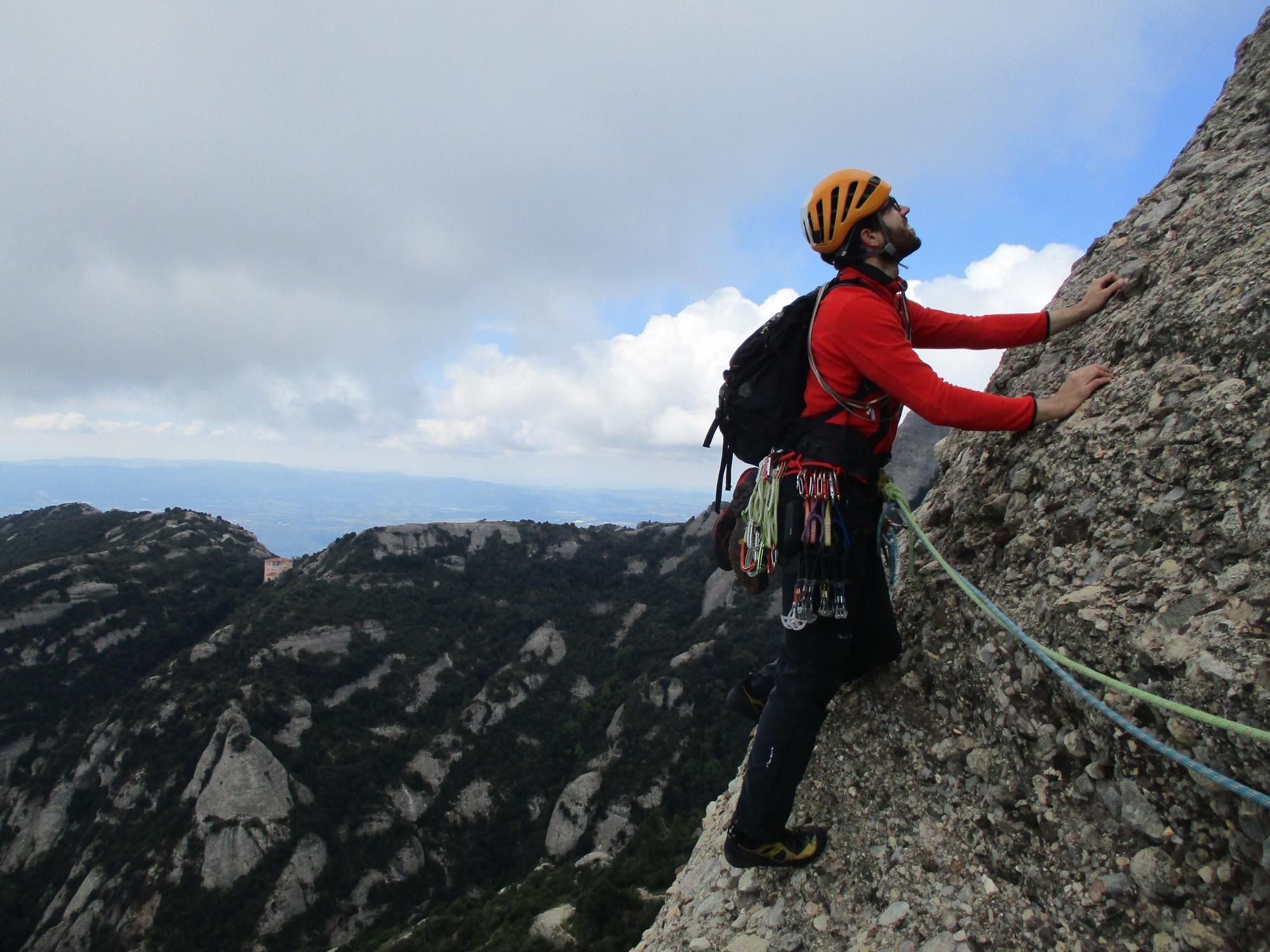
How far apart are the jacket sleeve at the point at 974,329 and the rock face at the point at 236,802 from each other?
2406 inches

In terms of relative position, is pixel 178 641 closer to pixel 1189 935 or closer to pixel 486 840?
pixel 486 840

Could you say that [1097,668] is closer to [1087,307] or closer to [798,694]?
[798,694]

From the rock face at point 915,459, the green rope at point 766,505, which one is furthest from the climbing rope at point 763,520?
the rock face at point 915,459

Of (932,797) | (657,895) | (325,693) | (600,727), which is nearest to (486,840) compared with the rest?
(600,727)

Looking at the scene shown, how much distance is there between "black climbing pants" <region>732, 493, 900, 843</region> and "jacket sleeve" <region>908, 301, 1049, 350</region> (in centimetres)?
133

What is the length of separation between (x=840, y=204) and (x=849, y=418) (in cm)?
139

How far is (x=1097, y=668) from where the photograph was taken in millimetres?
3088

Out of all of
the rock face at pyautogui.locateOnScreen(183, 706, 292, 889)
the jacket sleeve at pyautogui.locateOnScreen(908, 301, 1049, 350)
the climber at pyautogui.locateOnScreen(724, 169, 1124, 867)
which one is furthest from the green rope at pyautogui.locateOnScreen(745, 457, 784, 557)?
the rock face at pyautogui.locateOnScreen(183, 706, 292, 889)

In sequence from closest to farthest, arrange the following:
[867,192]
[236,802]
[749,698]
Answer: [867,192], [749,698], [236,802]

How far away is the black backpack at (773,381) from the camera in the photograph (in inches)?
155

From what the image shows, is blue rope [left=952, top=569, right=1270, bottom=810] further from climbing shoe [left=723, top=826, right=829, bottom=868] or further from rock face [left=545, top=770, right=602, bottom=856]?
rock face [left=545, top=770, right=602, bottom=856]

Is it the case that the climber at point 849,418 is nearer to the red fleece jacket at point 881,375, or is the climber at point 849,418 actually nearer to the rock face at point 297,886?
the red fleece jacket at point 881,375

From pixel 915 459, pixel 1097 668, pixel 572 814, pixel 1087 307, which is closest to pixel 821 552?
pixel 1097 668

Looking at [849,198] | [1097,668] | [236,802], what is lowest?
[236,802]
